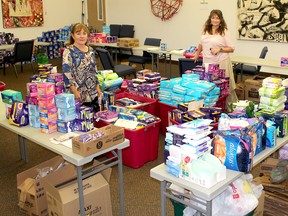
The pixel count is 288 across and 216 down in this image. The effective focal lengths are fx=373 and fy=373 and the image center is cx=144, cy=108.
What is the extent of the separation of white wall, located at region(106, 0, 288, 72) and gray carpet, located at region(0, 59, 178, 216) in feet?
14.2

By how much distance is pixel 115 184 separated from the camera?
141 inches

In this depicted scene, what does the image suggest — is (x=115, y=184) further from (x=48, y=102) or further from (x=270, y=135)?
(x=270, y=135)

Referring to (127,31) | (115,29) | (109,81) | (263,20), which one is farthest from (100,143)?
(115,29)

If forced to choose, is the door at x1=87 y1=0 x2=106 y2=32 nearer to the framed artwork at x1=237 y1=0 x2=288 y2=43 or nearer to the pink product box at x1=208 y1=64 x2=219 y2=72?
the framed artwork at x1=237 y1=0 x2=288 y2=43

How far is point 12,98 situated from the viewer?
3195 millimetres

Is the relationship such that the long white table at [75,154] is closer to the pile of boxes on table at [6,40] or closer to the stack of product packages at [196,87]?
the stack of product packages at [196,87]

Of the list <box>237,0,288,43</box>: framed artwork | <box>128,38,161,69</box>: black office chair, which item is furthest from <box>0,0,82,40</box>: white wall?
<box>237,0,288,43</box>: framed artwork

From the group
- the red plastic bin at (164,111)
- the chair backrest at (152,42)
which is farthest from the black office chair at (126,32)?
the red plastic bin at (164,111)

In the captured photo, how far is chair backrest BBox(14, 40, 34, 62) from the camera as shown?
834 cm

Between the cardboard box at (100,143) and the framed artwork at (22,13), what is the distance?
823 centimetres

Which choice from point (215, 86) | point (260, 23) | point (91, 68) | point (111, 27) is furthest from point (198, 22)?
point (91, 68)

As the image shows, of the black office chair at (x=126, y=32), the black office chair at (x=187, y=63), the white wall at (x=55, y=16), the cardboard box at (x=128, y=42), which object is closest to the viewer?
the black office chair at (x=187, y=63)

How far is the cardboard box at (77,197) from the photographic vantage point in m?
2.63

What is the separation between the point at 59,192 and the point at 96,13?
9.72 m
